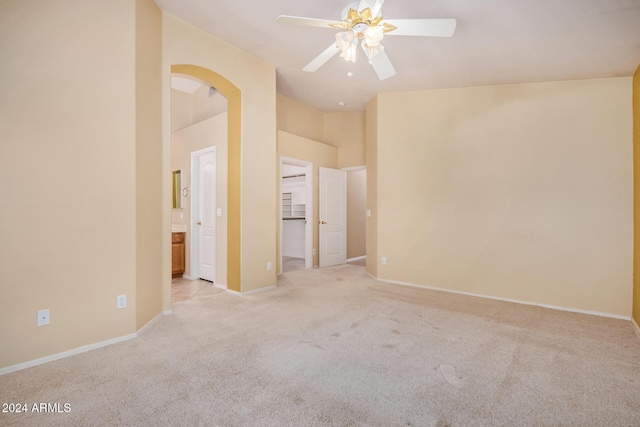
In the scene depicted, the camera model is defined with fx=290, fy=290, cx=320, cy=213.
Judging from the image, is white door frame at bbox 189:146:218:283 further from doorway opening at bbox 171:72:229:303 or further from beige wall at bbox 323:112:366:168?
beige wall at bbox 323:112:366:168

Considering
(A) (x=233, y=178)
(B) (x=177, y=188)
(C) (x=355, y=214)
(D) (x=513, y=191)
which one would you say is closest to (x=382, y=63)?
(A) (x=233, y=178)

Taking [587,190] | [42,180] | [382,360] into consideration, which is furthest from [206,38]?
[587,190]

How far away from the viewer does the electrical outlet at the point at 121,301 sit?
250cm

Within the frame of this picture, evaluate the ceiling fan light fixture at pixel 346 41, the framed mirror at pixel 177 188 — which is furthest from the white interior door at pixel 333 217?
the ceiling fan light fixture at pixel 346 41

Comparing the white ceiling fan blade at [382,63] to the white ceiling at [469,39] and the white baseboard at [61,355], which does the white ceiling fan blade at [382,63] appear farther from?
the white baseboard at [61,355]

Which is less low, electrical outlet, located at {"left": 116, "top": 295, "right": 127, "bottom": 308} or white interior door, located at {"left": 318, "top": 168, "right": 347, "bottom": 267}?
white interior door, located at {"left": 318, "top": 168, "right": 347, "bottom": 267}

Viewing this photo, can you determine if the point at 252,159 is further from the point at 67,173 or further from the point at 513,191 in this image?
the point at 513,191

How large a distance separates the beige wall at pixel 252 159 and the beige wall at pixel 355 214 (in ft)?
9.79

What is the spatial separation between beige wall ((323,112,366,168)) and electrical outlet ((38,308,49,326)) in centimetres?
521

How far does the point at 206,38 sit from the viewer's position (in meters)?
3.39

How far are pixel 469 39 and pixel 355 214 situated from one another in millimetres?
4519

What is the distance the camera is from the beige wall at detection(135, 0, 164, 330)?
2.65m

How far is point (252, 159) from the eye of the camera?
3.97 metres

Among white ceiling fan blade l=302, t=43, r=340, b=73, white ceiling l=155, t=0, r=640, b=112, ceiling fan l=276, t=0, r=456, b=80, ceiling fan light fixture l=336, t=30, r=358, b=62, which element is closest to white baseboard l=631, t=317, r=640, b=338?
white ceiling l=155, t=0, r=640, b=112
